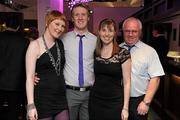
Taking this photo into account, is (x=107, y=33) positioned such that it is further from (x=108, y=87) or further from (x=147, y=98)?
(x=147, y=98)

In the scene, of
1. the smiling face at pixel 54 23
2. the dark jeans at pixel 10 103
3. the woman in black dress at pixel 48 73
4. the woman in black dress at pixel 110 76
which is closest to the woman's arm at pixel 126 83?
the woman in black dress at pixel 110 76

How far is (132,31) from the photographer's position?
2857 mm

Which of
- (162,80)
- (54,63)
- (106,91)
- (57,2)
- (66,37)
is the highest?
(57,2)

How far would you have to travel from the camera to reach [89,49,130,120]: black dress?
8.71ft

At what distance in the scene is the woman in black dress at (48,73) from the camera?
2.62 metres

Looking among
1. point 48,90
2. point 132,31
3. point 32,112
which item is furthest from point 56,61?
point 132,31

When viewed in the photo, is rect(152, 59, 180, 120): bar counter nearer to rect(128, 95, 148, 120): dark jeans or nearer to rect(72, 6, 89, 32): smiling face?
rect(128, 95, 148, 120): dark jeans

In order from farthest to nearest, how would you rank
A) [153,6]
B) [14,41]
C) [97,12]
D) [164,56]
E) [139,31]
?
[97,12] < [153,6] < [164,56] < [14,41] < [139,31]

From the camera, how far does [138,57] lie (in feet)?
9.27

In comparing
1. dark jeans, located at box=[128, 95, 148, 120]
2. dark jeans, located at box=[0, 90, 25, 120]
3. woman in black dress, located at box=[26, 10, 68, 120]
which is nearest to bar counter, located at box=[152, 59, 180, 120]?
dark jeans, located at box=[128, 95, 148, 120]

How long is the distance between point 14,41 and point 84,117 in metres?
1.15

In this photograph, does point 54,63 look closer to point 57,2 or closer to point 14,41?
point 14,41

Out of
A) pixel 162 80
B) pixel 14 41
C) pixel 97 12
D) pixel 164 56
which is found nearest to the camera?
pixel 14 41

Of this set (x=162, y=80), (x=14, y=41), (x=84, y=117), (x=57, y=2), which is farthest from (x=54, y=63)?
(x=57, y=2)
